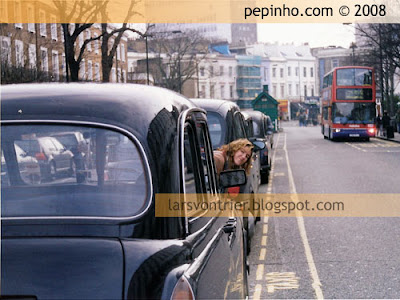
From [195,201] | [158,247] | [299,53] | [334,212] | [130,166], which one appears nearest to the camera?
[158,247]

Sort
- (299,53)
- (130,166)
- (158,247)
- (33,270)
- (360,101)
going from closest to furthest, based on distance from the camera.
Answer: (33,270) < (158,247) < (130,166) < (360,101) < (299,53)

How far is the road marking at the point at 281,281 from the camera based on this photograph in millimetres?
7296

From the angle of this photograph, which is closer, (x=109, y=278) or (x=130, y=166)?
(x=109, y=278)

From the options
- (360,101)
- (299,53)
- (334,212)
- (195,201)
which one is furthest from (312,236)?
(299,53)

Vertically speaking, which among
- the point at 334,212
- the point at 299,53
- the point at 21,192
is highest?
the point at 299,53

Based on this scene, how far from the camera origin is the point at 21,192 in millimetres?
3295

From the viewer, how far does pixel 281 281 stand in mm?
7594

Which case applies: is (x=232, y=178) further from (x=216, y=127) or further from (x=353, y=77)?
(x=353, y=77)

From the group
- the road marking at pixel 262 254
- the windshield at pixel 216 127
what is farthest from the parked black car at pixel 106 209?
the windshield at pixel 216 127

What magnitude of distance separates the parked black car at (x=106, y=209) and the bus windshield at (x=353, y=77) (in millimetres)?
39162

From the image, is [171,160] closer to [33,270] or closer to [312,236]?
[33,270]

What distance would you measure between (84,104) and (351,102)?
41284 millimetres

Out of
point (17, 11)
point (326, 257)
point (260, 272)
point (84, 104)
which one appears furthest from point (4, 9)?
point (84, 104)

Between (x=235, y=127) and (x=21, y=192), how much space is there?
23.4 feet
